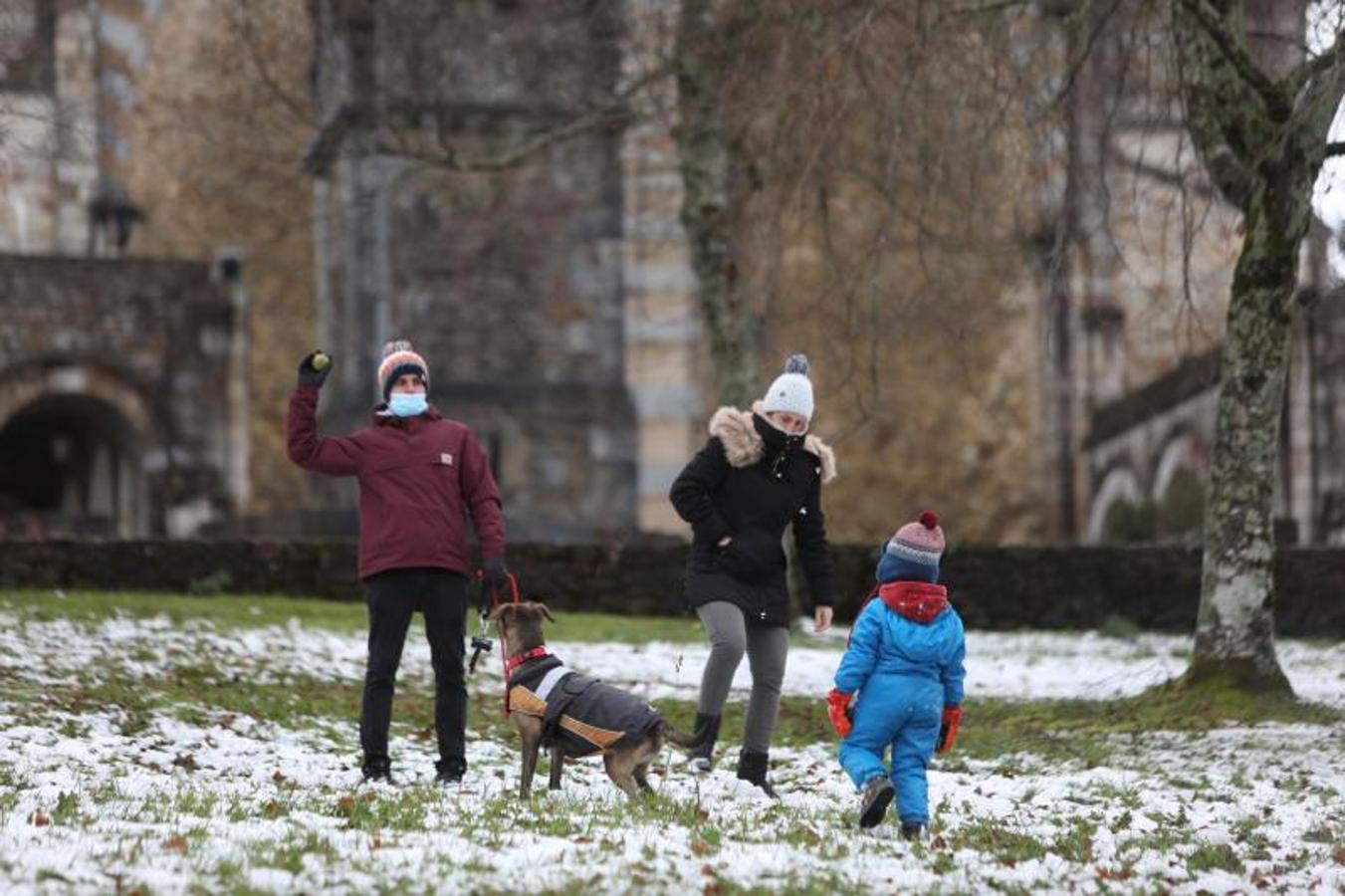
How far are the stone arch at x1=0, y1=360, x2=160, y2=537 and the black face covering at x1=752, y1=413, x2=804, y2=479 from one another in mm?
19067

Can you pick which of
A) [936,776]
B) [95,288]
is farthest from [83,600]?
[95,288]

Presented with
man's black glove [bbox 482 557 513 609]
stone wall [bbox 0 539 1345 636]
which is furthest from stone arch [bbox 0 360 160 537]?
man's black glove [bbox 482 557 513 609]

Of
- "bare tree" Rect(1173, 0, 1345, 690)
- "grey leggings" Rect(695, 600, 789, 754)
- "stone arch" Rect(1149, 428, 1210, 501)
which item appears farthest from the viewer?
"stone arch" Rect(1149, 428, 1210, 501)

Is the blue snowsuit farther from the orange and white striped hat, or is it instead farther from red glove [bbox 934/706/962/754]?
the orange and white striped hat

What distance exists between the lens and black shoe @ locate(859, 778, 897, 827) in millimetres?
9266

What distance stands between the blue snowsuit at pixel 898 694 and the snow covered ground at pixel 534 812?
267mm

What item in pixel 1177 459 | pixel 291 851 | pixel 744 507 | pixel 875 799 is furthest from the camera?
pixel 1177 459

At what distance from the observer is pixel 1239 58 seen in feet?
45.3

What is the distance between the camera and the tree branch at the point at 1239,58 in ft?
44.4

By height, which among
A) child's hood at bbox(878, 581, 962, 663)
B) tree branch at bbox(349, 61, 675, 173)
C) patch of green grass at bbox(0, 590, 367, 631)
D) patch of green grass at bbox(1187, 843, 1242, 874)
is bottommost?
patch of green grass at bbox(1187, 843, 1242, 874)

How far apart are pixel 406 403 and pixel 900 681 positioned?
9.01 ft

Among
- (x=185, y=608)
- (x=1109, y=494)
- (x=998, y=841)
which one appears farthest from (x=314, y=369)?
(x=1109, y=494)

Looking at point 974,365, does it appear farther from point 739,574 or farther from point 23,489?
point 739,574

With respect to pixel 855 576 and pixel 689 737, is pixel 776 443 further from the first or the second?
pixel 855 576
